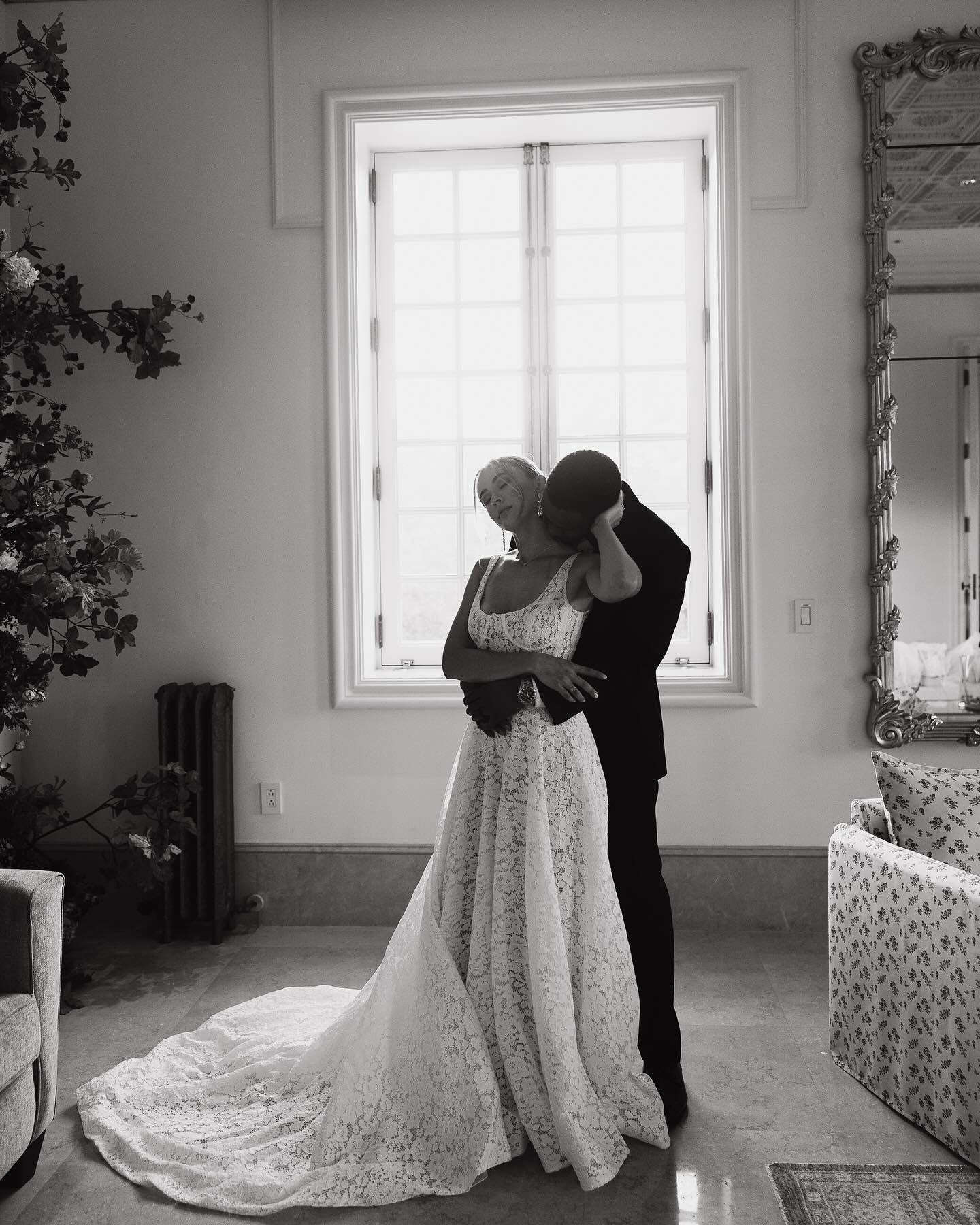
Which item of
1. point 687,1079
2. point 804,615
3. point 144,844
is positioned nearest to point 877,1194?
point 687,1079

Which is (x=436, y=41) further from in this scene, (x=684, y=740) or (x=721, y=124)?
(x=684, y=740)

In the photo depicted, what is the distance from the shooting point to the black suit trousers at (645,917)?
2.20 metres

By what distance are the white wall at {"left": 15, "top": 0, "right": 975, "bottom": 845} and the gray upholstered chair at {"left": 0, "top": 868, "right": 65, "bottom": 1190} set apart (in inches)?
59.3

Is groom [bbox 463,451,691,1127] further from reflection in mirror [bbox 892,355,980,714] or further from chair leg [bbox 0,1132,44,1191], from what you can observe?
reflection in mirror [bbox 892,355,980,714]

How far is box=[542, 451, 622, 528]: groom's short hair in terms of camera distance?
6.73ft

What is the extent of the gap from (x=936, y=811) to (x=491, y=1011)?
3.70ft

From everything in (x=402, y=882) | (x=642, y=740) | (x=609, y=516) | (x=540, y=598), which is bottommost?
(x=402, y=882)

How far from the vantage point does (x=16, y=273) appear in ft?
8.56

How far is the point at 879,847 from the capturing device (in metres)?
2.34

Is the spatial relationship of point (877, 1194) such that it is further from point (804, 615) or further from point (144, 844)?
point (144, 844)

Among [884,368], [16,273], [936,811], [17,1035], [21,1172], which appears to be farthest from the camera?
[884,368]

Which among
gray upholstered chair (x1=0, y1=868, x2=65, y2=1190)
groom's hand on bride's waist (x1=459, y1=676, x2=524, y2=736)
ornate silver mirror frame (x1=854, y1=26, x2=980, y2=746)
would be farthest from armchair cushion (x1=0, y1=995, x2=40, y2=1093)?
ornate silver mirror frame (x1=854, y1=26, x2=980, y2=746)

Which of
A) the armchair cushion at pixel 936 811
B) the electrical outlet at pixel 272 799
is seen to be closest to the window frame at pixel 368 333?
the electrical outlet at pixel 272 799

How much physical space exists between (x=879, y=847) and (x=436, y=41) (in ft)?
9.62
